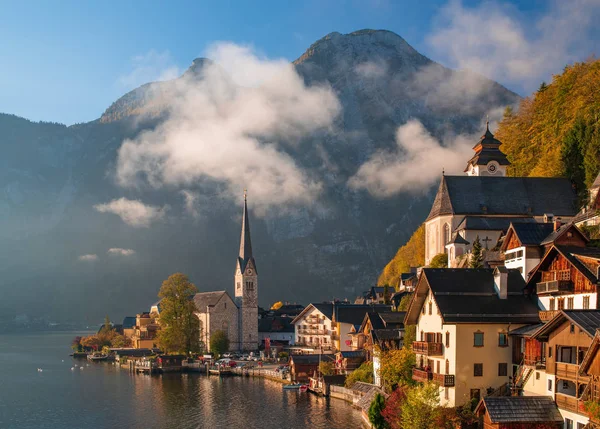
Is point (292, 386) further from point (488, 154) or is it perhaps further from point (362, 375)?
point (488, 154)

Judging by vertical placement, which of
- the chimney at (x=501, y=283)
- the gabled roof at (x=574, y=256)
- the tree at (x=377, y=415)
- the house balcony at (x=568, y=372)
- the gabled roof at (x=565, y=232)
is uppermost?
the gabled roof at (x=565, y=232)

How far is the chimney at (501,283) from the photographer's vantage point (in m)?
39.8

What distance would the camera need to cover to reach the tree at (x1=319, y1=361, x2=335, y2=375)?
7400 cm

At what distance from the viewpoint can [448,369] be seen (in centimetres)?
3909

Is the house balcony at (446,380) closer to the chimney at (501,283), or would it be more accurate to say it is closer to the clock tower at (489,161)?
the chimney at (501,283)

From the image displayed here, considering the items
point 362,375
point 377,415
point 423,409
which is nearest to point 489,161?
point 362,375

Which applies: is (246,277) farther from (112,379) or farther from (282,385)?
(282,385)

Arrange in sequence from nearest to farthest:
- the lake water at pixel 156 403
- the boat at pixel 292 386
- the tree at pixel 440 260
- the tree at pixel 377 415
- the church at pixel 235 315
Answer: the tree at pixel 377 415
the lake water at pixel 156 403
the tree at pixel 440 260
the boat at pixel 292 386
the church at pixel 235 315

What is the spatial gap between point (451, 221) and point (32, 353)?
109 meters

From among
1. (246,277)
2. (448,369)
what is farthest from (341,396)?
(246,277)

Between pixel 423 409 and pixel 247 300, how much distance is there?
9016cm

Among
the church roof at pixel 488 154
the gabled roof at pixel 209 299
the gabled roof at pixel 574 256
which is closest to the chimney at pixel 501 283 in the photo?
the gabled roof at pixel 574 256

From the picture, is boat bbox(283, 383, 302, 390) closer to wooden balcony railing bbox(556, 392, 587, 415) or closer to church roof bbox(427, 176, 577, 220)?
church roof bbox(427, 176, 577, 220)

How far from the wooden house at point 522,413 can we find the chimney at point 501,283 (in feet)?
25.8
